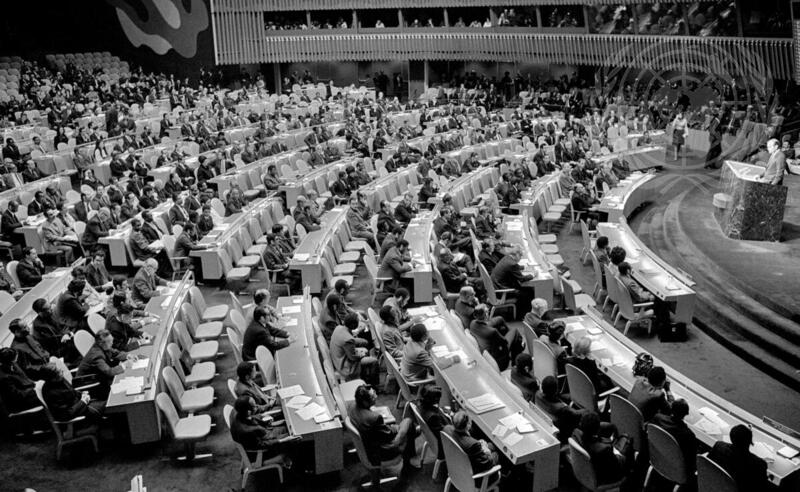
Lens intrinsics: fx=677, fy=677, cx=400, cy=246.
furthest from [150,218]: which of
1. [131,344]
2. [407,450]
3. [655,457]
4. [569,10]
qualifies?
[569,10]

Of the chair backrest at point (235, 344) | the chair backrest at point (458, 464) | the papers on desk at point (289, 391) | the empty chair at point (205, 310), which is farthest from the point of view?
the empty chair at point (205, 310)

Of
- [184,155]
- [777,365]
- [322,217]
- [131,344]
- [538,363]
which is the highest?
[184,155]

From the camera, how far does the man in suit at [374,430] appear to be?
6.54 m

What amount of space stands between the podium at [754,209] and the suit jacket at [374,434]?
8750mm

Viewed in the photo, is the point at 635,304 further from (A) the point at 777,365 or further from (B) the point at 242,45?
(B) the point at 242,45

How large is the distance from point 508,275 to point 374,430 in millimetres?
4654

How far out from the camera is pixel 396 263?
35.9 feet

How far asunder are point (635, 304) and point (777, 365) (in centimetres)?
207

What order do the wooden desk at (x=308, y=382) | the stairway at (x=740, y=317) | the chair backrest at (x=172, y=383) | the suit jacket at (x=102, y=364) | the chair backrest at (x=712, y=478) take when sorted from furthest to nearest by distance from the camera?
the stairway at (x=740, y=317) → the suit jacket at (x=102, y=364) → the chair backrest at (x=172, y=383) → the wooden desk at (x=308, y=382) → the chair backrest at (x=712, y=478)

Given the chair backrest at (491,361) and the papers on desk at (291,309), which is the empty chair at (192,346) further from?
the chair backrest at (491,361)

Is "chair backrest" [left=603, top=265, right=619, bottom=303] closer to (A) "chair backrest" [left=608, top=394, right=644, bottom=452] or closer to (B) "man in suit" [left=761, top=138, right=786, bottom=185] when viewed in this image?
(A) "chair backrest" [left=608, top=394, right=644, bottom=452]

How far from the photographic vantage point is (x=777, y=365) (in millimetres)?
8977

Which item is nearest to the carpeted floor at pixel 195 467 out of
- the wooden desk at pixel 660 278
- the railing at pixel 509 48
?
the wooden desk at pixel 660 278

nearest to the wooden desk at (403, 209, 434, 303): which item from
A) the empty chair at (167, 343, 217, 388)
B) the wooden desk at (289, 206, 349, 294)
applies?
the wooden desk at (289, 206, 349, 294)
